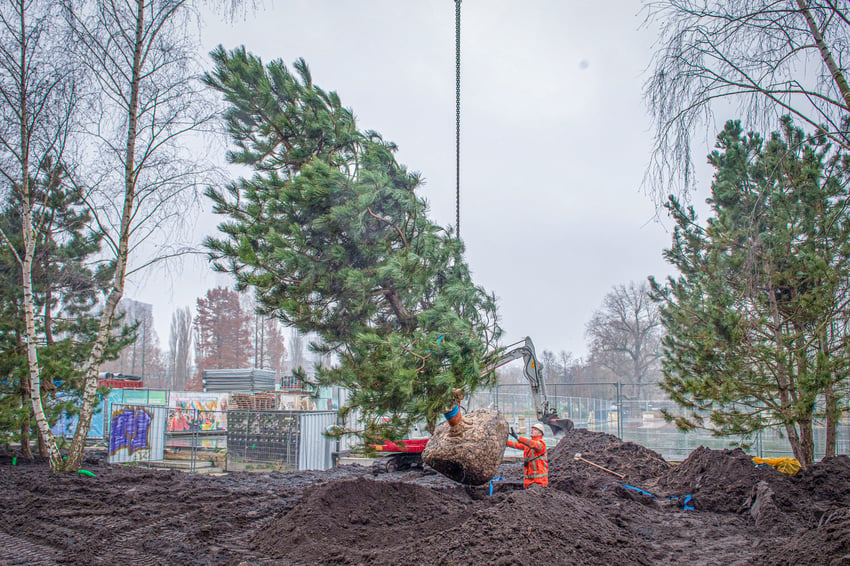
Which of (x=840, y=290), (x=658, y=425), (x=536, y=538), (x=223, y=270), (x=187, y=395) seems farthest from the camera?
(x=187, y=395)

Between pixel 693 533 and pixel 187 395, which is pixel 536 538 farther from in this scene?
pixel 187 395

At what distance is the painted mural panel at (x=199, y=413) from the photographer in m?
21.7

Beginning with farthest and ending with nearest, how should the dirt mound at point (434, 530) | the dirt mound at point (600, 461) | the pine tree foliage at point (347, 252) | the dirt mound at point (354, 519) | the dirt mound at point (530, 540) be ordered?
1. the dirt mound at point (600, 461)
2. the pine tree foliage at point (347, 252)
3. the dirt mound at point (354, 519)
4. the dirt mound at point (434, 530)
5. the dirt mound at point (530, 540)

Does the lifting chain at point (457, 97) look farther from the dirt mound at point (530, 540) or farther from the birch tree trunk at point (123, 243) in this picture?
the birch tree trunk at point (123, 243)

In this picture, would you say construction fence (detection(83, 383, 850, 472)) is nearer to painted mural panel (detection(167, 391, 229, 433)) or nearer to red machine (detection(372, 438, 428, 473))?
painted mural panel (detection(167, 391, 229, 433))

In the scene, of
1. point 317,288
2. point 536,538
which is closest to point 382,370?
point 317,288

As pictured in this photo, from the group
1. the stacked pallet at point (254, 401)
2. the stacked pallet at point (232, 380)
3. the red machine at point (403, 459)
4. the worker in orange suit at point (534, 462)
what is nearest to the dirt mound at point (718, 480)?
the worker in orange suit at point (534, 462)

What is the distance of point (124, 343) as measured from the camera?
41.0 ft

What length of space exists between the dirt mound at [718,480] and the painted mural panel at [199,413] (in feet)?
54.9

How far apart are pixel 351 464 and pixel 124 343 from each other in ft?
22.5

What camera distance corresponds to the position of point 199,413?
22.9 meters

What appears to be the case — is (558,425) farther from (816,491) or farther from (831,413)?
(831,413)

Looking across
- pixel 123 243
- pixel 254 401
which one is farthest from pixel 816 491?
pixel 254 401

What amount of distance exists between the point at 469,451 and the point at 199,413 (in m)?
19.4
